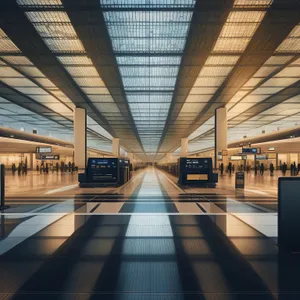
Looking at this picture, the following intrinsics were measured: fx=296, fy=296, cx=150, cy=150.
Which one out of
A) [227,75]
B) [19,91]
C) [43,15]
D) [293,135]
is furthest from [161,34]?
[293,135]

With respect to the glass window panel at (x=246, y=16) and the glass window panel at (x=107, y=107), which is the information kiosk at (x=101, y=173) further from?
the glass window panel at (x=246, y=16)

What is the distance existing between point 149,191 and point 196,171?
5393mm

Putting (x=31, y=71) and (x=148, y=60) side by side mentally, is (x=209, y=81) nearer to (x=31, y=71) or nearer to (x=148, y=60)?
(x=148, y=60)

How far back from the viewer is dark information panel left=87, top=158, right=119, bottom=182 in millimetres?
20391

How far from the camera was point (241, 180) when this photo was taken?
17.9 metres

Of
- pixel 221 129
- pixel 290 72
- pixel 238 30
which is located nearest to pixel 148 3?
pixel 238 30

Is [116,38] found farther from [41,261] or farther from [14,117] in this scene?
[14,117]

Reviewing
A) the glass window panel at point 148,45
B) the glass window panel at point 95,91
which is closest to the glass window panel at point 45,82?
the glass window panel at point 95,91

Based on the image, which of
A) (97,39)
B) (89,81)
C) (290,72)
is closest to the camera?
(97,39)

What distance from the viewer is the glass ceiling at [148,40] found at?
10.8 metres

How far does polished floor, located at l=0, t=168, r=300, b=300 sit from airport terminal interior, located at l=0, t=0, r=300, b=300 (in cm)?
3

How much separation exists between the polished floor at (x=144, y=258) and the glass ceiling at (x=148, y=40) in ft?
24.3

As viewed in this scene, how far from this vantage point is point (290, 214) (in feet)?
17.4

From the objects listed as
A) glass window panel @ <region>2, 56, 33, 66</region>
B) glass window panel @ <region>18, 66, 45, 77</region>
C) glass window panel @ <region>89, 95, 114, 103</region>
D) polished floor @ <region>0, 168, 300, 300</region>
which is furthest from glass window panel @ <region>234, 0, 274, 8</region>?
glass window panel @ <region>89, 95, 114, 103</region>
